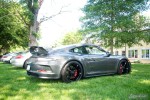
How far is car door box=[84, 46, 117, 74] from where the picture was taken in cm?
740

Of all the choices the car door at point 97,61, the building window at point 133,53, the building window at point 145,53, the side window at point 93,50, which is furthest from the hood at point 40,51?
the building window at point 133,53

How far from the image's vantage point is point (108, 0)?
840 inches

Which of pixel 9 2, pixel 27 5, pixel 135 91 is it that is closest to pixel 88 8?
pixel 27 5

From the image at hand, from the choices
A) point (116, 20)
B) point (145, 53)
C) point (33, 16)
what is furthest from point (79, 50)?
point (145, 53)

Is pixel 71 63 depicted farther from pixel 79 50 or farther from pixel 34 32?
pixel 34 32

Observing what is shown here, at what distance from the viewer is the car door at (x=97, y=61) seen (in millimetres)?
7400

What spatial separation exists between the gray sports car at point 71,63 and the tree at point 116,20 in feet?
40.0

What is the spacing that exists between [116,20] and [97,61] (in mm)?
14147

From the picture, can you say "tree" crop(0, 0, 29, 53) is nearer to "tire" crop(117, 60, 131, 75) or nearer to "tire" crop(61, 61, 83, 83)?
"tire" crop(117, 60, 131, 75)

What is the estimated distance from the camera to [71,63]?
270 inches

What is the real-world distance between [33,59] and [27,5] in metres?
15.2

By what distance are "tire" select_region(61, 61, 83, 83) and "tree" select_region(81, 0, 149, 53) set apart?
43.7ft

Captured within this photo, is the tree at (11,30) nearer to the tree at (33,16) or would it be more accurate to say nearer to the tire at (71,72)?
the tree at (33,16)

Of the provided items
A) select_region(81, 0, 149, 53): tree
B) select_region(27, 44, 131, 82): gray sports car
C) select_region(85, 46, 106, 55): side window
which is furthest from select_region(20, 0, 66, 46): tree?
select_region(27, 44, 131, 82): gray sports car
